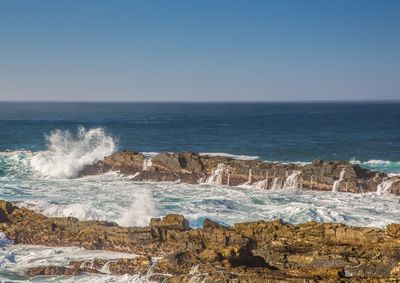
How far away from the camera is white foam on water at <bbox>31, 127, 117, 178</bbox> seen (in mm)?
50531

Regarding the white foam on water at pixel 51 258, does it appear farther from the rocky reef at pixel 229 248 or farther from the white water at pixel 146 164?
the white water at pixel 146 164

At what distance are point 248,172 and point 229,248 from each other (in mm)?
24292

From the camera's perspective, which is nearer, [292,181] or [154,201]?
[154,201]

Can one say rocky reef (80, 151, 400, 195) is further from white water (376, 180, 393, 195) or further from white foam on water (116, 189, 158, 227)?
white foam on water (116, 189, 158, 227)

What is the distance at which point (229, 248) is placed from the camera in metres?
20.4

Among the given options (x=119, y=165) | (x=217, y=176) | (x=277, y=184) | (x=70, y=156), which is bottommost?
(x=277, y=184)

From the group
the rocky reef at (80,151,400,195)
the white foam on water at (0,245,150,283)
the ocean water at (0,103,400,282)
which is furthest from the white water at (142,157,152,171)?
the white foam on water at (0,245,150,283)

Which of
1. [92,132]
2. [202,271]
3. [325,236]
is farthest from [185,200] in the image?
[92,132]

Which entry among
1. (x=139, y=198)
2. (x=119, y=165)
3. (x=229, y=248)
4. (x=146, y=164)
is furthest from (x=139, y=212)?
(x=119, y=165)

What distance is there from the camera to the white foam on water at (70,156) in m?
50.5

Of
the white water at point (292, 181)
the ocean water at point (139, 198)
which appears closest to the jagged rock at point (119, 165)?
the ocean water at point (139, 198)

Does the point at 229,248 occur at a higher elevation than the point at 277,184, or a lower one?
higher

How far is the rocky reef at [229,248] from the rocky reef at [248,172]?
18.8m

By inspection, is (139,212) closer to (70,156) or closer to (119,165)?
(119,165)
